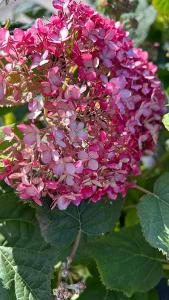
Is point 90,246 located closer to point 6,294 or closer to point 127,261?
point 127,261

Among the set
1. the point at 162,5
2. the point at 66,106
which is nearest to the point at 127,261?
the point at 66,106

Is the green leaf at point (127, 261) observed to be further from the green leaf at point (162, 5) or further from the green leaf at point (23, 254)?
the green leaf at point (162, 5)

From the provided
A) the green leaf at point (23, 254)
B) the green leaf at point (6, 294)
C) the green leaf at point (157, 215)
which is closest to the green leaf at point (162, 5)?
the green leaf at point (157, 215)

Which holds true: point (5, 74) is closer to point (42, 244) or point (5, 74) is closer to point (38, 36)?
point (38, 36)

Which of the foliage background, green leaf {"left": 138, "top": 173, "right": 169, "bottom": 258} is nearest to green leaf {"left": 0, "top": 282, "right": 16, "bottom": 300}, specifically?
the foliage background

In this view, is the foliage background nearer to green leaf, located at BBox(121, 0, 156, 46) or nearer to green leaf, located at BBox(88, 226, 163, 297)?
green leaf, located at BBox(88, 226, 163, 297)

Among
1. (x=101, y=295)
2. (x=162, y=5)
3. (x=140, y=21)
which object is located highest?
(x=162, y=5)
